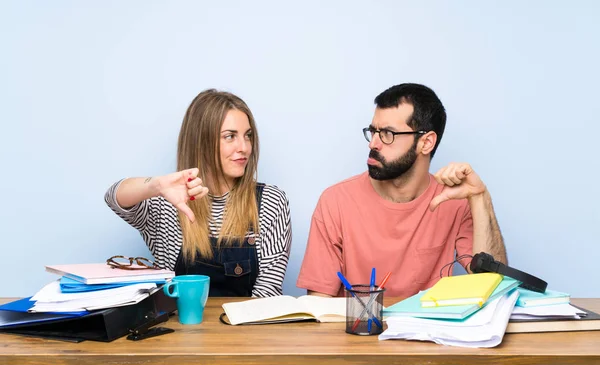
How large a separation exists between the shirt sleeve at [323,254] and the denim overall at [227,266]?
20 centimetres

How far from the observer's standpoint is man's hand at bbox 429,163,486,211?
2.13 m

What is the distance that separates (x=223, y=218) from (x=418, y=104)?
2.89 feet

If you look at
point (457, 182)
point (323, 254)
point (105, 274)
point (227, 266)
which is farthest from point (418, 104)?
point (105, 274)

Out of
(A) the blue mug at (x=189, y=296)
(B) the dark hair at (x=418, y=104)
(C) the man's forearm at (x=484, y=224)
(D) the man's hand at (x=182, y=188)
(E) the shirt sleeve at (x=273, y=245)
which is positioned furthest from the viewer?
(B) the dark hair at (x=418, y=104)

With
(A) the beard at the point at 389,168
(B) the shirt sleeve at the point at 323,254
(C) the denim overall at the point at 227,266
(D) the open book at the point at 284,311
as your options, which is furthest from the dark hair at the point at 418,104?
(D) the open book at the point at 284,311

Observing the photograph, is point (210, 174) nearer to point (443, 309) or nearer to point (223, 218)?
point (223, 218)

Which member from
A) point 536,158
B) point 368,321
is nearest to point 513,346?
point 368,321

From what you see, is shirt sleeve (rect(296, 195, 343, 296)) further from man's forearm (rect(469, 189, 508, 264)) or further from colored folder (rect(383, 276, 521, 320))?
colored folder (rect(383, 276, 521, 320))

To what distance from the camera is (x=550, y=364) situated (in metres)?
1.27

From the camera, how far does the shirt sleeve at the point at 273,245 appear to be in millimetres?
2395

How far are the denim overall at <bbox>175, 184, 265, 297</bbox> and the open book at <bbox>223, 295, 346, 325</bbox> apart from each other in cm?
68

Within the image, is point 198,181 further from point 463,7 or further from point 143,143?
point 463,7

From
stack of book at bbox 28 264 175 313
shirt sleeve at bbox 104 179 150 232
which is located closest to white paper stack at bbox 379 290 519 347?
stack of book at bbox 28 264 175 313

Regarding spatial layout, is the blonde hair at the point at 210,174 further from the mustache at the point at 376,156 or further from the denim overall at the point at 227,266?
the mustache at the point at 376,156
